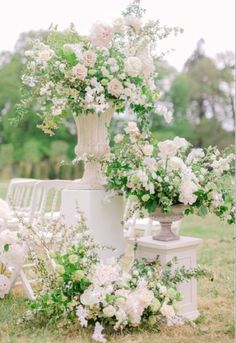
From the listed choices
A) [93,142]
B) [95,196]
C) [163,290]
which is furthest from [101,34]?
[163,290]

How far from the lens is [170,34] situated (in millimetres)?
3629

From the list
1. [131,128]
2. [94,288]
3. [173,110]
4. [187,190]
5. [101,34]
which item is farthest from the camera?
[173,110]

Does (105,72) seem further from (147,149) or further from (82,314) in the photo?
(82,314)

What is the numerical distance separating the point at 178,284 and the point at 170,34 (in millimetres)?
1583

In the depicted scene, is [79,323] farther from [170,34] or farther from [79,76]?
[170,34]

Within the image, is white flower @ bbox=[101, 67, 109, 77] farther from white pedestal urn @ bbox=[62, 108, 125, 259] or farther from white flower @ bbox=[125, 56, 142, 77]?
white pedestal urn @ bbox=[62, 108, 125, 259]

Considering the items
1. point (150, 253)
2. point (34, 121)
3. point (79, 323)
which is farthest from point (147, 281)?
point (34, 121)

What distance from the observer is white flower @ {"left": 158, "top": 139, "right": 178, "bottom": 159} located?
132 inches

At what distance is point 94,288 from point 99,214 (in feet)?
1.91

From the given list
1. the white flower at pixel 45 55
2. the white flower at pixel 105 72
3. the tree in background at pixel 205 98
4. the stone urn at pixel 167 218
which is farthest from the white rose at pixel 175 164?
the tree in background at pixel 205 98

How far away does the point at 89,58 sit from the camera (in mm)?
3354

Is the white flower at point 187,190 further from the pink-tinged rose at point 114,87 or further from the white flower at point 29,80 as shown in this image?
the white flower at point 29,80

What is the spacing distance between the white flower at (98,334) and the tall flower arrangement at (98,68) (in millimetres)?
1223

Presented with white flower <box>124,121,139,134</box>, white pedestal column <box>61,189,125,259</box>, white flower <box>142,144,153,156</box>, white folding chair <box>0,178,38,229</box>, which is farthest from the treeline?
white flower <box>142,144,153,156</box>
